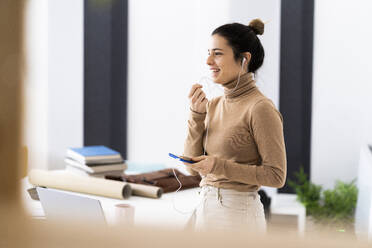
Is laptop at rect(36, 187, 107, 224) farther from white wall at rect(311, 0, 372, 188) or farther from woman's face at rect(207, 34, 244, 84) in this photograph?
white wall at rect(311, 0, 372, 188)

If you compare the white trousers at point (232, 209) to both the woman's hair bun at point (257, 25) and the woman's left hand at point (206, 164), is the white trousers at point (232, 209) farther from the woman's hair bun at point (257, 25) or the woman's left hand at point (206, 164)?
the woman's hair bun at point (257, 25)

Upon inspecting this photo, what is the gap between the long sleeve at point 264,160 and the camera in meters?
0.96

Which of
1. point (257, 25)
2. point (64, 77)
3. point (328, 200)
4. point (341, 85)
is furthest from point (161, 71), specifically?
point (257, 25)

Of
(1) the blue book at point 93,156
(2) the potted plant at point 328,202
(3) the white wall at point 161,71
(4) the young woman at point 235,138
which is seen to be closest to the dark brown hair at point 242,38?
(4) the young woman at point 235,138

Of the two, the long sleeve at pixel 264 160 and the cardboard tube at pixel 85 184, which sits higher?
the long sleeve at pixel 264 160

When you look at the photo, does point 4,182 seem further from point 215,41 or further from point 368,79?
point 368,79

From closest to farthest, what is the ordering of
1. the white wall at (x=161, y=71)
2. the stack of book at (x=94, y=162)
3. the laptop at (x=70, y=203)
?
the laptop at (x=70, y=203)
the stack of book at (x=94, y=162)
the white wall at (x=161, y=71)

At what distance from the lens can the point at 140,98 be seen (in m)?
2.75

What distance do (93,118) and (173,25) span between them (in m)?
0.84

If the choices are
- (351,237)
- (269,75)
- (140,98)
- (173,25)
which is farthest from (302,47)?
(351,237)

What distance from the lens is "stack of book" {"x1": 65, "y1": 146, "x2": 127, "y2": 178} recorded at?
163cm

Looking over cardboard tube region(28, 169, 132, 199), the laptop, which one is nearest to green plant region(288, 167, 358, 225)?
cardboard tube region(28, 169, 132, 199)

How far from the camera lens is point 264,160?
98 centimetres

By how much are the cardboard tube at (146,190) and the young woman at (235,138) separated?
0.32 m
